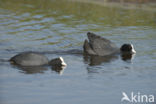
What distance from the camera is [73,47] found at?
16031 mm

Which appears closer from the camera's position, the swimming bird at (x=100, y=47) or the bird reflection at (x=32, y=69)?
the bird reflection at (x=32, y=69)

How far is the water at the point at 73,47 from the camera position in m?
10.3

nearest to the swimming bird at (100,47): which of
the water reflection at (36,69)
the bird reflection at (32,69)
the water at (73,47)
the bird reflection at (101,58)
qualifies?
the bird reflection at (101,58)

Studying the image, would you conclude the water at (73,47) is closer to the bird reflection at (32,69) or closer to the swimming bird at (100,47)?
the bird reflection at (32,69)

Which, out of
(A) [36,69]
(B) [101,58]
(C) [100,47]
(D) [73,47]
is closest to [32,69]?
(A) [36,69]

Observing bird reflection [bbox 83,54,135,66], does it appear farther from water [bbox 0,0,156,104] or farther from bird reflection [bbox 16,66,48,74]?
bird reflection [bbox 16,66,48,74]

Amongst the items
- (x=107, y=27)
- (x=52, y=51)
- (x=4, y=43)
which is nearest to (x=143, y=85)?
(x=52, y=51)

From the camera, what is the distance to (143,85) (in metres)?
11.2

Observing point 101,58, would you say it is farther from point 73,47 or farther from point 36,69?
point 36,69

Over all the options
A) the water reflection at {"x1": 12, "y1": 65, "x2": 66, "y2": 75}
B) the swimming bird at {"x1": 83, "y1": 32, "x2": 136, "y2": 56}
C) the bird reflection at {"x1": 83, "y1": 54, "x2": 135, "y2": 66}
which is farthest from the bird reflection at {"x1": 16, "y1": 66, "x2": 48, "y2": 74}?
the swimming bird at {"x1": 83, "y1": 32, "x2": 136, "y2": 56}

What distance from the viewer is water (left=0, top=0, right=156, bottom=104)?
10.3 meters

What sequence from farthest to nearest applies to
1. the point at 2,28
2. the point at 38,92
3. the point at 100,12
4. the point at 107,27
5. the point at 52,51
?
the point at 100,12 < the point at 107,27 < the point at 2,28 < the point at 52,51 < the point at 38,92

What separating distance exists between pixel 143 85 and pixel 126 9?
52.8 ft

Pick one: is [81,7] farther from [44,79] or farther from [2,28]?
[44,79]
